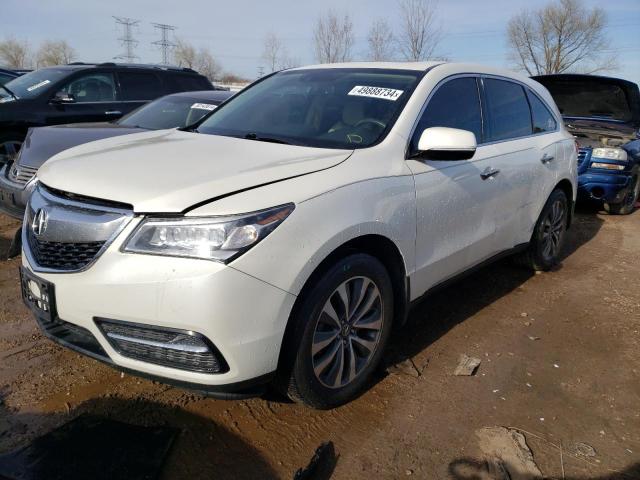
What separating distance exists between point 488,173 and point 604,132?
478 centimetres

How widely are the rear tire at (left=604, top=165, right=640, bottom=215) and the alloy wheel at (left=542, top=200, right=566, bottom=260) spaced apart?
120 inches

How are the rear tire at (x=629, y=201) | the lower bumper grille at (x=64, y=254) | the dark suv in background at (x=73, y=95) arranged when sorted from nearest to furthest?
the lower bumper grille at (x=64, y=254) → the dark suv in background at (x=73, y=95) → the rear tire at (x=629, y=201)

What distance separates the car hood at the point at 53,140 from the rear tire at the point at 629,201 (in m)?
6.42

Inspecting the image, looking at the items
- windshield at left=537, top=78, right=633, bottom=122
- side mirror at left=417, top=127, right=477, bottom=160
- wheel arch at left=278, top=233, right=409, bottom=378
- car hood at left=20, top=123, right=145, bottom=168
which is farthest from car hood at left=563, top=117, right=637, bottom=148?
car hood at left=20, top=123, right=145, bottom=168

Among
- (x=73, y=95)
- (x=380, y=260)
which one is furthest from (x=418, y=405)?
(x=73, y=95)

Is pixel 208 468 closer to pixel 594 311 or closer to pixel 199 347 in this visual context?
pixel 199 347

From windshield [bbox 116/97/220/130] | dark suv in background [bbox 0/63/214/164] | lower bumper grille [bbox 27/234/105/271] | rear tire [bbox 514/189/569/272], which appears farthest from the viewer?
dark suv in background [bbox 0/63/214/164]

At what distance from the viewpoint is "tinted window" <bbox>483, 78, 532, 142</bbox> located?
3.84 meters

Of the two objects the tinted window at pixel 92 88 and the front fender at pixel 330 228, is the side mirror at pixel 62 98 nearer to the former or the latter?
the tinted window at pixel 92 88

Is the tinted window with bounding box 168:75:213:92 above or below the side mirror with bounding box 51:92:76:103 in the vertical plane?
above

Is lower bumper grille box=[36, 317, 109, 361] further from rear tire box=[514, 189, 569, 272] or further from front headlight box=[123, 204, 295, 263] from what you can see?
rear tire box=[514, 189, 569, 272]

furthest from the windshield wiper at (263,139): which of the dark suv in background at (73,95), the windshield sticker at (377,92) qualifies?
the dark suv in background at (73,95)

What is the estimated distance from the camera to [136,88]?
8.06 m

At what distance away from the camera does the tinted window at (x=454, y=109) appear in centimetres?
318
